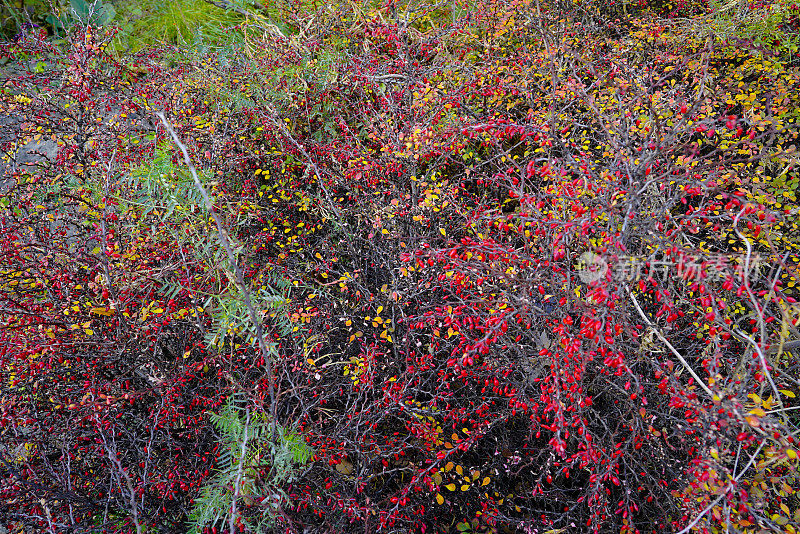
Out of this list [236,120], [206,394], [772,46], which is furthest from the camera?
[772,46]

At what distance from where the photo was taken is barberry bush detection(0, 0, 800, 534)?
1.74 metres

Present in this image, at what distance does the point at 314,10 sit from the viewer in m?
3.92

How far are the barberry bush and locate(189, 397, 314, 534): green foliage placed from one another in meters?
0.02

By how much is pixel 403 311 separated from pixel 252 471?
1206 mm

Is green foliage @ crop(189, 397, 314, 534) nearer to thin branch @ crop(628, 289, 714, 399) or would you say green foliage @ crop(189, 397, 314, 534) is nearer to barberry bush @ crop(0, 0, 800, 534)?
barberry bush @ crop(0, 0, 800, 534)

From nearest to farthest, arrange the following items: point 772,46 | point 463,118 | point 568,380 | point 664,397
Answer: point 568,380 → point 664,397 → point 463,118 → point 772,46

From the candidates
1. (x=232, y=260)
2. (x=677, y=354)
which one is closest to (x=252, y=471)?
(x=232, y=260)

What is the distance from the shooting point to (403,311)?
8.77ft

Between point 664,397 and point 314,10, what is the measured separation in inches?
153

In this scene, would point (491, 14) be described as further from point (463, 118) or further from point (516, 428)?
point (516, 428)

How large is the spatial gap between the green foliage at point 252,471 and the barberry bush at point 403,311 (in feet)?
0.07

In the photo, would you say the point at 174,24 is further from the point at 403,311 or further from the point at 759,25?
the point at 759,25

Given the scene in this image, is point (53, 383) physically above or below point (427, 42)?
below

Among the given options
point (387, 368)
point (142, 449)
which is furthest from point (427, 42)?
point (142, 449)
